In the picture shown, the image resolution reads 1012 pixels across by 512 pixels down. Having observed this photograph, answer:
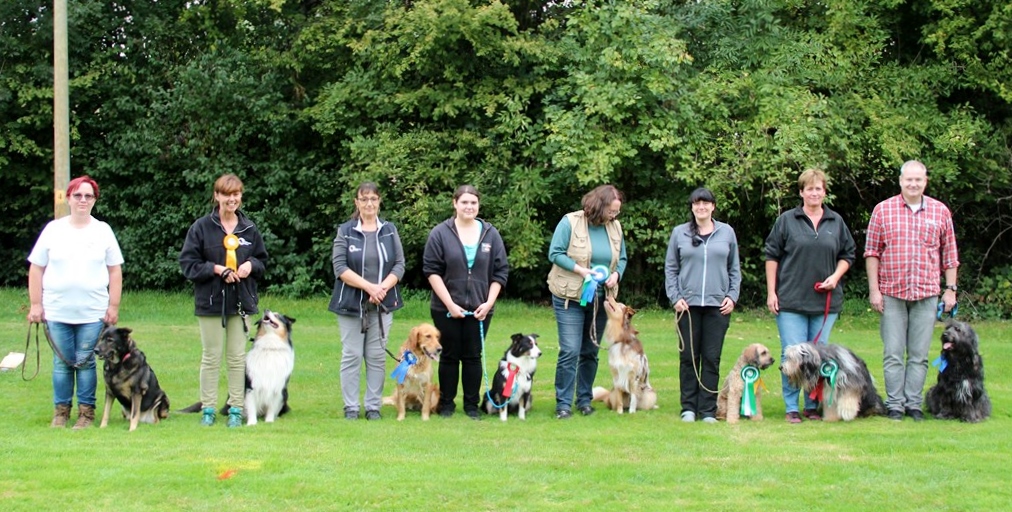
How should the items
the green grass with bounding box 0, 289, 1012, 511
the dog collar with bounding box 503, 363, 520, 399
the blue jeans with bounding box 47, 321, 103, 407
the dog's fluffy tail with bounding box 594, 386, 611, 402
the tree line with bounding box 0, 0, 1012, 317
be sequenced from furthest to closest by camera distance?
1. the tree line with bounding box 0, 0, 1012, 317
2. the dog's fluffy tail with bounding box 594, 386, 611, 402
3. the dog collar with bounding box 503, 363, 520, 399
4. the blue jeans with bounding box 47, 321, 103, 407
5. the green grass with bounding box 0, 289, 1012, 511

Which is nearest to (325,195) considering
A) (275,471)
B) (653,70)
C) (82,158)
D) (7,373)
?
(82,158)

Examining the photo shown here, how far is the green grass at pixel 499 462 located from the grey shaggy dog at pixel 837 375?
160 mm

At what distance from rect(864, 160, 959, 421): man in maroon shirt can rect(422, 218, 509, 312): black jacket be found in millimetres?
2744

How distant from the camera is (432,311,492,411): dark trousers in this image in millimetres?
7230

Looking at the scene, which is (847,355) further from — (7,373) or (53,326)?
(7,373)

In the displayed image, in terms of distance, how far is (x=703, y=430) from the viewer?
6.90m

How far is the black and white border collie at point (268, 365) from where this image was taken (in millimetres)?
7008

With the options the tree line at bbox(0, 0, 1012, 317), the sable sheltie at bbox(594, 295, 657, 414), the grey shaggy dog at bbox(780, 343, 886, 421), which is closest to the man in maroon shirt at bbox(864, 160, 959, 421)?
the grey shaggy dog at bbox(780, 343, 886, 421)

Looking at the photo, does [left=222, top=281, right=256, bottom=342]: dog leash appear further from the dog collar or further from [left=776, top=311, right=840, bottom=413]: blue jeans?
[left=776, top=311, right=840, bottom=413]: blue jeans

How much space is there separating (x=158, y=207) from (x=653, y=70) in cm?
936

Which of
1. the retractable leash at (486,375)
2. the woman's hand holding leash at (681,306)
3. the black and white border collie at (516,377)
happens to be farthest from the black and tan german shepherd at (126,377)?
the woman's hand holding leash at (681,306)

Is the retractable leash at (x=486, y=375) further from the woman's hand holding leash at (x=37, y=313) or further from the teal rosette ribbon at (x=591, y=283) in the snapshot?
the woman's hand holding leash at (x=37, y=313)

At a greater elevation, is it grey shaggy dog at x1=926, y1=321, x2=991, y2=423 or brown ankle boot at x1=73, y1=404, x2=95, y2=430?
grey shaggy dog at x1=926, y1=321, x2=991, y2=423

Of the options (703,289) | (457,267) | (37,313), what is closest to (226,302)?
(37,313)
